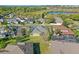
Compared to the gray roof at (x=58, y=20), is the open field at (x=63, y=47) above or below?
below

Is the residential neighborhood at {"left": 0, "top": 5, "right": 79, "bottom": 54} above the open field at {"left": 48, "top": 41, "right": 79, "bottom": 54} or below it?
above

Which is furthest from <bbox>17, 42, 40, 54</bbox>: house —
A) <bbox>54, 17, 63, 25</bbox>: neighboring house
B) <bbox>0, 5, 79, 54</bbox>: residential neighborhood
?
<bbox>54, 17, 63, 25</bbox>: neighboring house

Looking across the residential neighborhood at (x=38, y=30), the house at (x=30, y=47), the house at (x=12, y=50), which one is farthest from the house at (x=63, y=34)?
the house at (x=12, y=50)

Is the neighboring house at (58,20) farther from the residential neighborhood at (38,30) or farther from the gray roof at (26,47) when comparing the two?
the gray roof at (26,47)

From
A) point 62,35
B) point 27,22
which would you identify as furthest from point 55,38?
point 27,22

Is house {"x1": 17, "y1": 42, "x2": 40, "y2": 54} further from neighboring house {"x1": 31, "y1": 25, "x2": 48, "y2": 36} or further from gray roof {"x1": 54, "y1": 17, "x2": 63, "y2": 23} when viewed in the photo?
gray roof {"x1": 54, "y1": 17, "x2": 63, "y2": 23}

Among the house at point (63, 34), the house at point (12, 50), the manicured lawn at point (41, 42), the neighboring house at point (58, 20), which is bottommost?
the house at point (12, 50)

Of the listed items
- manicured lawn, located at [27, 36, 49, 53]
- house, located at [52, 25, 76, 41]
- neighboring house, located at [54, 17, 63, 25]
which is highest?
neighboring house, located at [54, 17, 63, 25]
